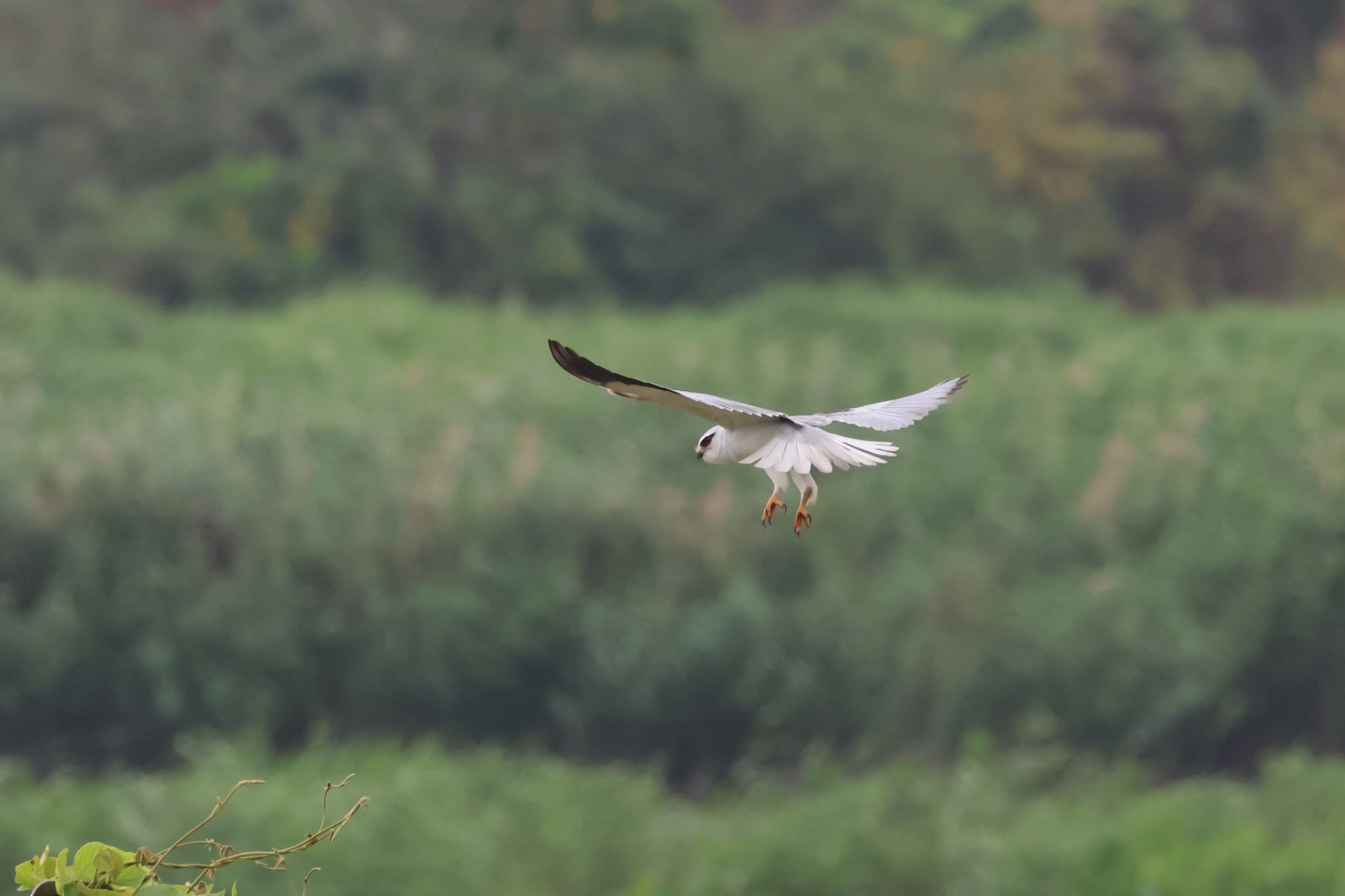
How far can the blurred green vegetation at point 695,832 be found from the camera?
11047 millimetres

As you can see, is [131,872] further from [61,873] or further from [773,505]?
[773,505]

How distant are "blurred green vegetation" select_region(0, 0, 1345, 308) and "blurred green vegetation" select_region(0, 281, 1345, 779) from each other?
6.24 metres

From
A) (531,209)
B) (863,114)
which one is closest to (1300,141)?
(863,114)

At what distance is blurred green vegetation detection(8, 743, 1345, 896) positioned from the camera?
1105cm

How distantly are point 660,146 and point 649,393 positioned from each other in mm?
22469

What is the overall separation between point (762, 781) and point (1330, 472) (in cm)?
604

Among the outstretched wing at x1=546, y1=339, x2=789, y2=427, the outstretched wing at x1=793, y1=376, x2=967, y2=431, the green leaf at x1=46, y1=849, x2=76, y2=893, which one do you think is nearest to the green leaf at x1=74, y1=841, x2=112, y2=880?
the green leaf at x1=46, y1=849, x2=76, y2=893

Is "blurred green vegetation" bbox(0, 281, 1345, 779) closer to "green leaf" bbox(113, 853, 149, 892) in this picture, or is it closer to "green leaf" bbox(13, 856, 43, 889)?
"green leaf" bbox(113, 853, 149, 892)

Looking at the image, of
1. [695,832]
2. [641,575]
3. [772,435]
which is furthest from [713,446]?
[641,575]

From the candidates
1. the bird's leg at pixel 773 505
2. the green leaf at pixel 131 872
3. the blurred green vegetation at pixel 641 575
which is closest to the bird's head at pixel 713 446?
the bird's leg at pixel 773 505

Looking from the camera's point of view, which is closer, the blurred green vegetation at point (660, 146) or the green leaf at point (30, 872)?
the green leaf at point (30, 872)

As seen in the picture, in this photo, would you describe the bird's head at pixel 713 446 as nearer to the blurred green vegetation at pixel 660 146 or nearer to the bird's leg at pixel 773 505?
the bird's leg at pixel 773 505

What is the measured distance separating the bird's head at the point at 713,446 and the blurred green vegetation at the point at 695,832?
7.71 metres

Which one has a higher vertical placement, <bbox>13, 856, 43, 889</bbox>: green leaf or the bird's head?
the bird's head
